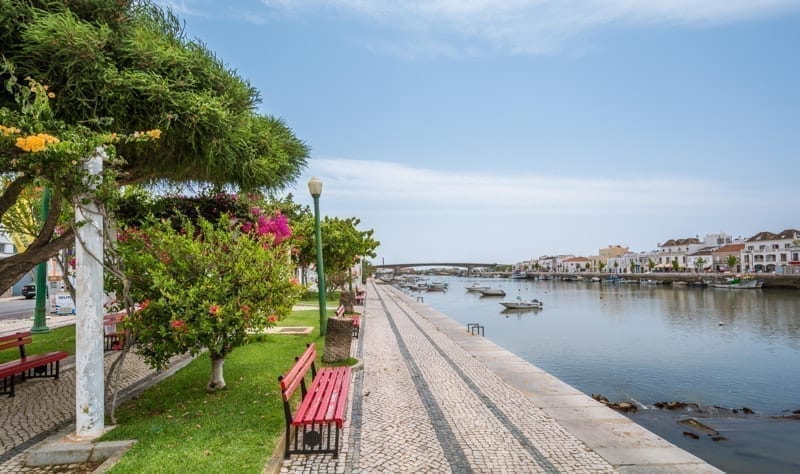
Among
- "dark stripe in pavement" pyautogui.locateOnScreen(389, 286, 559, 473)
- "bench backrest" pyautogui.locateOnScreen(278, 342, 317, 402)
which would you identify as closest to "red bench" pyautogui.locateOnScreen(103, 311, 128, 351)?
"bench backrest" pyautogui.locateOnScreen(278, 342, 317, 402)

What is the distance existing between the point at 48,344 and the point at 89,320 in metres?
9.82

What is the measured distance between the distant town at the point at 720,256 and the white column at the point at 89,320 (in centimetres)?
10251

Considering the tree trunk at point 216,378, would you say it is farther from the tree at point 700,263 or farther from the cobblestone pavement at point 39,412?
the tree at point 700,263

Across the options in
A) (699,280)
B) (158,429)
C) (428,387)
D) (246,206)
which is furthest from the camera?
(699,280)

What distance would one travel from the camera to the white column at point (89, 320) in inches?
221

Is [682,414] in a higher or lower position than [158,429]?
lower

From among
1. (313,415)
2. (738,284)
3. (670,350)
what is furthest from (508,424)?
(738,284)

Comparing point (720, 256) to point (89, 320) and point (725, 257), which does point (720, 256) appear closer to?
point (725, 257)

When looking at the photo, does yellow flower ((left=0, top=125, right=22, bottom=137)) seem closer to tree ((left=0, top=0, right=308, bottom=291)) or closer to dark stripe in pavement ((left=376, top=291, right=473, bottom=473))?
tree ((left=0, top=0, right=308, bottom=291))

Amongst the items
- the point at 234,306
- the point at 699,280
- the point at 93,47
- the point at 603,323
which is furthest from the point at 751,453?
the point at 699,280

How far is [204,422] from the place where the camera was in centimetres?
612

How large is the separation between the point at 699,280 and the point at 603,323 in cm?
6487

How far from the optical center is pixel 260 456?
16.3ft

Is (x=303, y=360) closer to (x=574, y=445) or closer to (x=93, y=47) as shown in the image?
(x=574, y=445)
